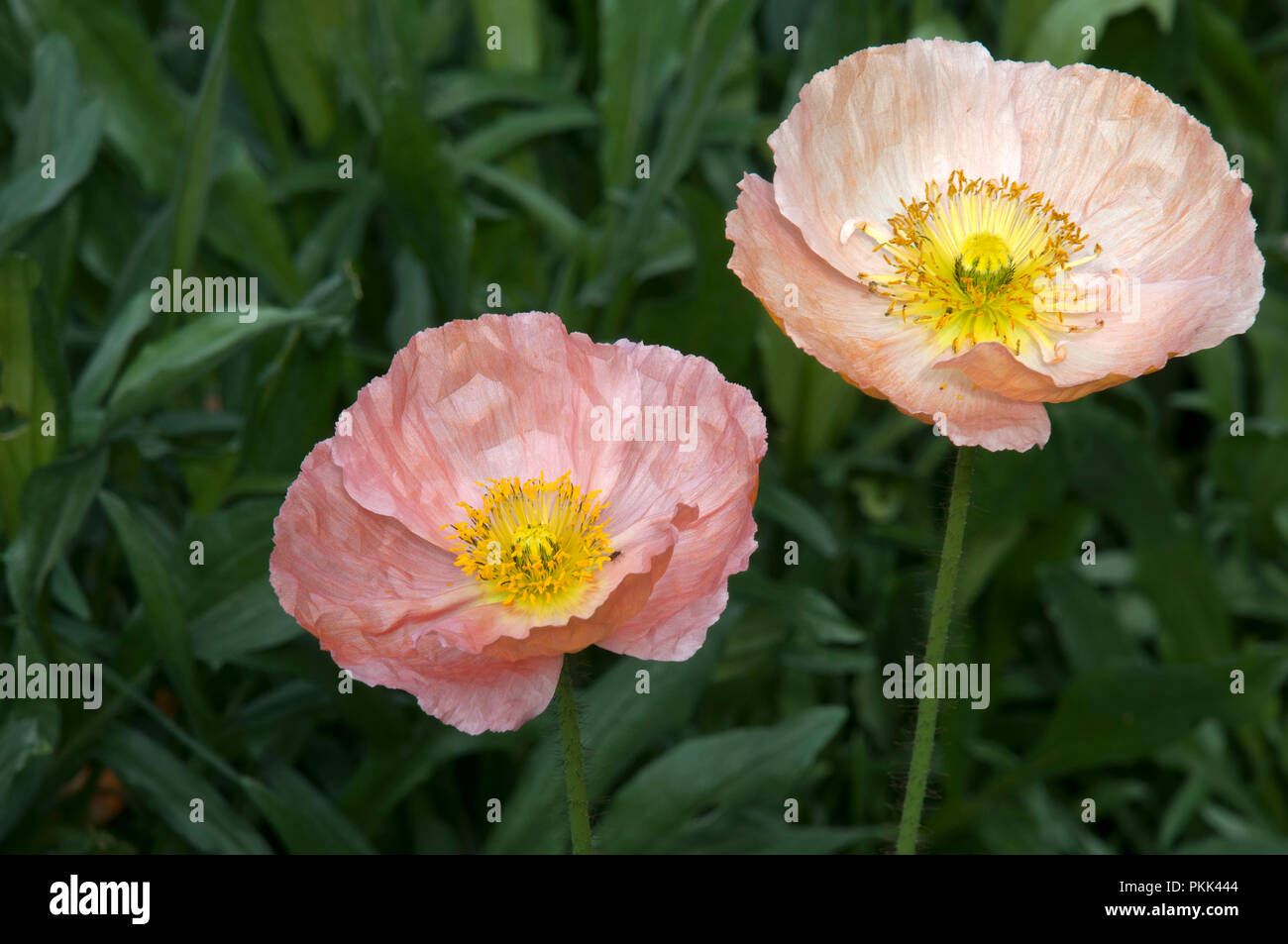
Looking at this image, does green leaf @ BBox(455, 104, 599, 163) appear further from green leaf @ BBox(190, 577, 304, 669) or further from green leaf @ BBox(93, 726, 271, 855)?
green leaf @ BBox(93, 726, 271, 855)

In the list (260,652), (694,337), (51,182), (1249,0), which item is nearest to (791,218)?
(694,337)

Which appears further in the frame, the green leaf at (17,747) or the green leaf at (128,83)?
the green leaf at (128,83)

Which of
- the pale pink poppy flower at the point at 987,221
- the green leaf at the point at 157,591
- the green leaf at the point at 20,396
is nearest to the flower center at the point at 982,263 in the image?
the pale pink poppy flower at the point at 987,221

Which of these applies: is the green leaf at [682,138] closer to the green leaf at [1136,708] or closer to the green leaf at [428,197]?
the green leaf at [428,197]

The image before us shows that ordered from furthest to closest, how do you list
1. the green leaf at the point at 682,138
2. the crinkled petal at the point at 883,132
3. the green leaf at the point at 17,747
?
1. the green leaf at the point at 682,138
2. the green leaf at the point at 17,747
3. the crinkled petal at the point at 883,132

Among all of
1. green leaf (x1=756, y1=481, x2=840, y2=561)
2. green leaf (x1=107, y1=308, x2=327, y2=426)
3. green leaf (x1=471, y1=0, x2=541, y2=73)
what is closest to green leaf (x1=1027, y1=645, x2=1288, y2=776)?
green leaf (x1=756, y1=481, x2=840, y2=561)

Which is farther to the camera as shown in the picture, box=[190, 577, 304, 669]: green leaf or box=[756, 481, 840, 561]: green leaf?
box=[756, 481, 840, 561]: green leaf

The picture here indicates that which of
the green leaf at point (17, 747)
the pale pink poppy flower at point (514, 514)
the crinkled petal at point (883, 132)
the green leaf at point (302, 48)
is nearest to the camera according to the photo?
the pale pink poppy flower at point (514, 514)

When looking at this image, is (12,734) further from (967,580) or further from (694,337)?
(967,580)
